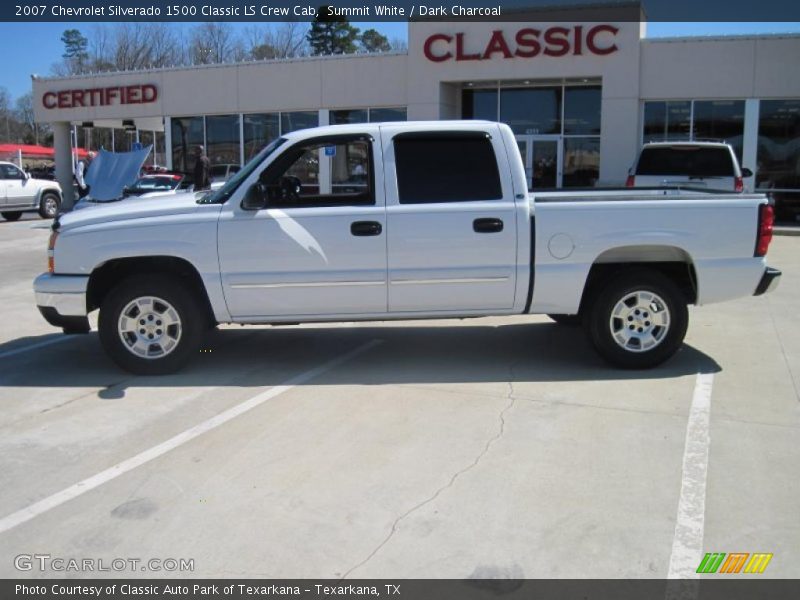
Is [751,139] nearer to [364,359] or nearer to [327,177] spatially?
[364,359]

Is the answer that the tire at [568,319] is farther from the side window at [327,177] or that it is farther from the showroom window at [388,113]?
the showroom window at [388,113]

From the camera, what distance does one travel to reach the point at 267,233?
651cm

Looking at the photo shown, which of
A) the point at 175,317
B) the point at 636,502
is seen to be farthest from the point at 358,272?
the point at 636,502

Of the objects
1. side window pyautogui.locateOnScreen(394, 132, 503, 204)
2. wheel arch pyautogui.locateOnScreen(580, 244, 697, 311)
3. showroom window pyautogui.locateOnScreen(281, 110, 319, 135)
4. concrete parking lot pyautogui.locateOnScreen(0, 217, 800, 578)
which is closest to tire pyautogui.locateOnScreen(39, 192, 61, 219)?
showroom window pyautogui.locateOnScreen(281, 110, 319, 135)

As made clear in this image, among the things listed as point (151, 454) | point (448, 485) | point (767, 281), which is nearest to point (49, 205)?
point (151, 454)

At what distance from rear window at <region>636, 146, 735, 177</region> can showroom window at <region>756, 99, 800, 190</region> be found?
6.40 m

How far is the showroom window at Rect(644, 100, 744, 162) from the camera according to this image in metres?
20.0

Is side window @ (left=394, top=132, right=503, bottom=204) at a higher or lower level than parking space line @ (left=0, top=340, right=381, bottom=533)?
higher

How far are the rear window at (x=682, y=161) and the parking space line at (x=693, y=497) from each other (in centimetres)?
923

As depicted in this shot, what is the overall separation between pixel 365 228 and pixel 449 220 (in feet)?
2.26

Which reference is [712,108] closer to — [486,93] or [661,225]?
[486,93]

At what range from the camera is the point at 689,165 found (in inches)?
578

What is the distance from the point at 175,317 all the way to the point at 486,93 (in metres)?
17.8

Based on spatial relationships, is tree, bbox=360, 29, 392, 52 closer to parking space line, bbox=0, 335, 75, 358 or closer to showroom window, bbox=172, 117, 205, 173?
showroom window, bbox=172, 117, 205, 173
